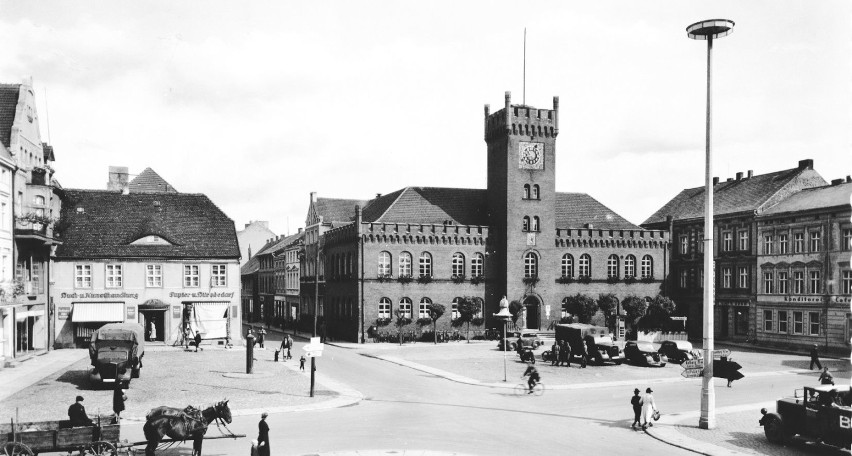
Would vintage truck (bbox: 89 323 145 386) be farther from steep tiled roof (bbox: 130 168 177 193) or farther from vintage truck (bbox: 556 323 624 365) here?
steep tiled roof (bbox: 130 168 177 193)

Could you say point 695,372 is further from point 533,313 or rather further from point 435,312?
point 533,313

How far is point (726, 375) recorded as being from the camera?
3120 cm

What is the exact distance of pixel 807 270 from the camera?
4903 cm

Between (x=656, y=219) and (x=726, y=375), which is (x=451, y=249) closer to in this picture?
(x=656, y=219)

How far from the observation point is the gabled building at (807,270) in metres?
46.3

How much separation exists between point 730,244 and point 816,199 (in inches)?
345

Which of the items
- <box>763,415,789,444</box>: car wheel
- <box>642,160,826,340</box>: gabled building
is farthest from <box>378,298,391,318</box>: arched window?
<box>763,415,789,444</box>: car wheel

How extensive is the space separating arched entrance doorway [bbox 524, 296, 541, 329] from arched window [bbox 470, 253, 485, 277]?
461 centimetres

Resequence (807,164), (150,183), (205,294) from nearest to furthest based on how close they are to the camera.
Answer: (205,294)
(807,164)
(150,183)

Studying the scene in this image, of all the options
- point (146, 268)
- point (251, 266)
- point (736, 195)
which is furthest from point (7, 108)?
point (251, 266)

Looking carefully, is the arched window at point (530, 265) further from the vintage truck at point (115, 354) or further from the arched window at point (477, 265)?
the vintage truck at point (115, 354)

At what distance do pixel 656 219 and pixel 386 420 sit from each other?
173 ft

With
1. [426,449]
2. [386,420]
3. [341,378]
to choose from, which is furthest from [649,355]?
[426,449]

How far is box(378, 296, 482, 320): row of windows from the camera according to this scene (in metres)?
57.0
